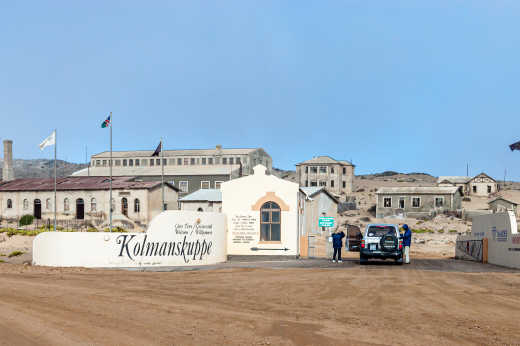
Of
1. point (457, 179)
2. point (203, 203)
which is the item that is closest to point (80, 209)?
point (203, 203)

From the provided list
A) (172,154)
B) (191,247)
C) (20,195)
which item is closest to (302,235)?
(191,247)

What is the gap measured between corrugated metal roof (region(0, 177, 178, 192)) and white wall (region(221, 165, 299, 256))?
3079 cm

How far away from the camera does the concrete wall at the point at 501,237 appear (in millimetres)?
26191

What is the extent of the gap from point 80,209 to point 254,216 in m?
37.3

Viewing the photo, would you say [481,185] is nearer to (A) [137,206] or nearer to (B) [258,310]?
(A) [137,206]

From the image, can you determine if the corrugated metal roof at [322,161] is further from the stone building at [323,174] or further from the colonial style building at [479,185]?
the colonial style building at [479,185]

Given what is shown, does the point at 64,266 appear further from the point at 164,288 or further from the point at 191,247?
the point at 164,288

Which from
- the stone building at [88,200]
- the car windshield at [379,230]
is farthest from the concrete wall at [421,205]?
the car windshield at [379,230]

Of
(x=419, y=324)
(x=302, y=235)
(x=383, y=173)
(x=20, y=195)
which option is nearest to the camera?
(x=419, y=324)

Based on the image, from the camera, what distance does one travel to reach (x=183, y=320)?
10773 millimetres

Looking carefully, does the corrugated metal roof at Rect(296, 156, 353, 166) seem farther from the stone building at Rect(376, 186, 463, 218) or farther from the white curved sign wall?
the white curved sign wall

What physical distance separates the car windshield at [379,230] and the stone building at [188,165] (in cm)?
4748

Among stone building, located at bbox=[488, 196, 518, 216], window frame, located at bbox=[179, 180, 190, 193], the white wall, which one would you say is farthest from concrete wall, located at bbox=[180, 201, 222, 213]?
stone building, located at bbox=[488, 196, 518, 216]

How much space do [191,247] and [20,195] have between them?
46016 millimetres
